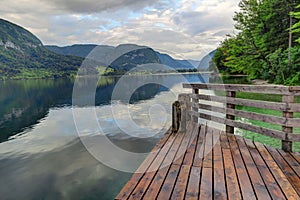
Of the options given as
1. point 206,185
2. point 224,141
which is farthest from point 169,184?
point 224,141

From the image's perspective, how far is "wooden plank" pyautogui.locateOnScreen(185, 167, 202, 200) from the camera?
224 cm

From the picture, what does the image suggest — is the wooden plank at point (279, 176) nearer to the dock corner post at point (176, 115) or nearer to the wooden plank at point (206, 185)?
the wooden plank at point (206, 185)

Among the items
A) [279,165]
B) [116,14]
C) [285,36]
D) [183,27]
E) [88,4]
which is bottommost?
[279,165]

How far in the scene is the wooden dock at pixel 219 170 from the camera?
2.30m

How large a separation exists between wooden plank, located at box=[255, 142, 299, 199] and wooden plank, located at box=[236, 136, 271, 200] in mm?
203

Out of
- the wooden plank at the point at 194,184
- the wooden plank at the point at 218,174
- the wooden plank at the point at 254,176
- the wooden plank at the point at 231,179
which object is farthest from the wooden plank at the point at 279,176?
the wooden plank at the point at 194,184

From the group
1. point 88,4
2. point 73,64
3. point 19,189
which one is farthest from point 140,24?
point 73,64

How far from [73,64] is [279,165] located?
122050mm

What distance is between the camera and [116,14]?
22.9ft

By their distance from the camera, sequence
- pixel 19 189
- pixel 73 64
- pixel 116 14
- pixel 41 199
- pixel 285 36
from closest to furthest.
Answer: pixel 41 199
pixel 19 189
pixel 116 14
pixel 285 36
pixel 73 64

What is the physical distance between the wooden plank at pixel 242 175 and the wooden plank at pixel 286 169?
1.72 ft

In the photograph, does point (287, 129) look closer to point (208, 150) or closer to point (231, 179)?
point (208, 150)

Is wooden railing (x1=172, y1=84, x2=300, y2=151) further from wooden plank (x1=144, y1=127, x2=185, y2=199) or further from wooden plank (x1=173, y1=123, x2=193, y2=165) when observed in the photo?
wooden plank (x1=144, y1=127, x2=185, y2=199)

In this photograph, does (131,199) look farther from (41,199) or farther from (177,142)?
(41,199)
